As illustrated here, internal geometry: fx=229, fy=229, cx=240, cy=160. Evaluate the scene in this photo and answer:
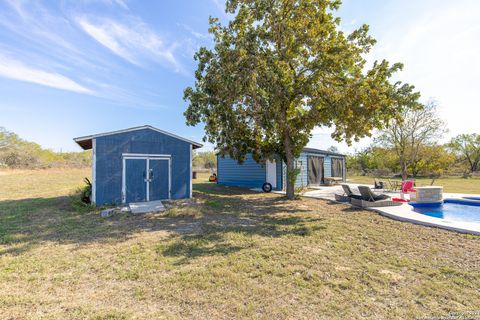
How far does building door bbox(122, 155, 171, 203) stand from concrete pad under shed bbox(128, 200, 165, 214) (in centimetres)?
48

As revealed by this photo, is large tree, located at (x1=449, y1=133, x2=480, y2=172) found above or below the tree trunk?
above

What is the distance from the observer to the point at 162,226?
635 centimetres

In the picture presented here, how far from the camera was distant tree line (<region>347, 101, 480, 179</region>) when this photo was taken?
17703 mm

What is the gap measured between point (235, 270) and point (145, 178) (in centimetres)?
747

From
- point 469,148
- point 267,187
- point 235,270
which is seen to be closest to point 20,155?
point 267,187

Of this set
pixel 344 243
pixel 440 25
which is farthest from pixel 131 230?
pixel 440 25

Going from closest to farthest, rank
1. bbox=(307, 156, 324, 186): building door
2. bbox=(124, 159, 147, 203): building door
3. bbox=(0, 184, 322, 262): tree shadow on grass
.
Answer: bbox=(0, 184, 322, 262): tree shadow on grass → bbox=(124, 159, 147, 203): building door → bbox=(307, 156, 324, 186): building door

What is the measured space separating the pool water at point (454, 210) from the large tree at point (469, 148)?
36.9 meters

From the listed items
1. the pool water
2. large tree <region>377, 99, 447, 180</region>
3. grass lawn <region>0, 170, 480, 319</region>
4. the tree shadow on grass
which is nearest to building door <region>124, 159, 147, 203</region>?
the tree shadow on grass

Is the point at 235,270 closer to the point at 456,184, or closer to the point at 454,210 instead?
the point at 454,210

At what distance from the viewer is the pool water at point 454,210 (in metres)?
7.98

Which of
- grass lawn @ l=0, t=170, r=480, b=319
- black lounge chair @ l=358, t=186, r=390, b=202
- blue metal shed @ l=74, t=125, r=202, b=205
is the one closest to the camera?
grass lawn @ l=0, t=170, r=480, b=319

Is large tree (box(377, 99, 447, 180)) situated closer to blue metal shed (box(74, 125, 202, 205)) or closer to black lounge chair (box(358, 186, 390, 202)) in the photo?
black lounge chair (box(358, 186, 390, 202))

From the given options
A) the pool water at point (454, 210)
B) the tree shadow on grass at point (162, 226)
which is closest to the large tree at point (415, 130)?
the pool water at point (454, 210)
